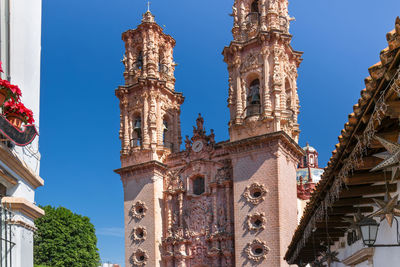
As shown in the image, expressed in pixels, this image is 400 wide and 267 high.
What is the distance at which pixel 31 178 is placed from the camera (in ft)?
30.6

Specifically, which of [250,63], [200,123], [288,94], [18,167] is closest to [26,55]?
[18,167]

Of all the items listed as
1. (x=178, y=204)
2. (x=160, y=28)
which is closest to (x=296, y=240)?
(x=178, y=204)

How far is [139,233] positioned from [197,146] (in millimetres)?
6256

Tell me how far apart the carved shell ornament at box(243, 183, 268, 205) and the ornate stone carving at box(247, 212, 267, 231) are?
662mm

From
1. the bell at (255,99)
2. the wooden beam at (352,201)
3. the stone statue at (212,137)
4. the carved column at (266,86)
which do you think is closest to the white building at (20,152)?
the wooden beam at (352,201)

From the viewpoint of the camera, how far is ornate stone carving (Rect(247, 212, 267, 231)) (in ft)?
86.6

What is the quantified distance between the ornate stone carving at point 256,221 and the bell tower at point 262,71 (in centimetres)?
427

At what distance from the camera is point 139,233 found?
31.2m

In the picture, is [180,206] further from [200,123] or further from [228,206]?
[200,123]

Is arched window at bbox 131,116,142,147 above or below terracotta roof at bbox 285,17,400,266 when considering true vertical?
above

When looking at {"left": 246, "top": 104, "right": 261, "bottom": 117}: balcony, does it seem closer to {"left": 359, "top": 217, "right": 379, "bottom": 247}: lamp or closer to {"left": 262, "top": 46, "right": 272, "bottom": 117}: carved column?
{"left": 262, "top": 46, "right": 272, "bottom": 117}: carved column

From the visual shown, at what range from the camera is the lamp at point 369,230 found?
6.72m

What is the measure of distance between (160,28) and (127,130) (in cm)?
747

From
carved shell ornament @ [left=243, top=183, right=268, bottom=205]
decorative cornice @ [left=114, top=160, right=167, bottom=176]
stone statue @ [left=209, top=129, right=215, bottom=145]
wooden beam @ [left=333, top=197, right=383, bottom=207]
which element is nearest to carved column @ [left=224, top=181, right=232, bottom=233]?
carved shell ornament @ [left=243, top=183, right=268, bottom=205]
